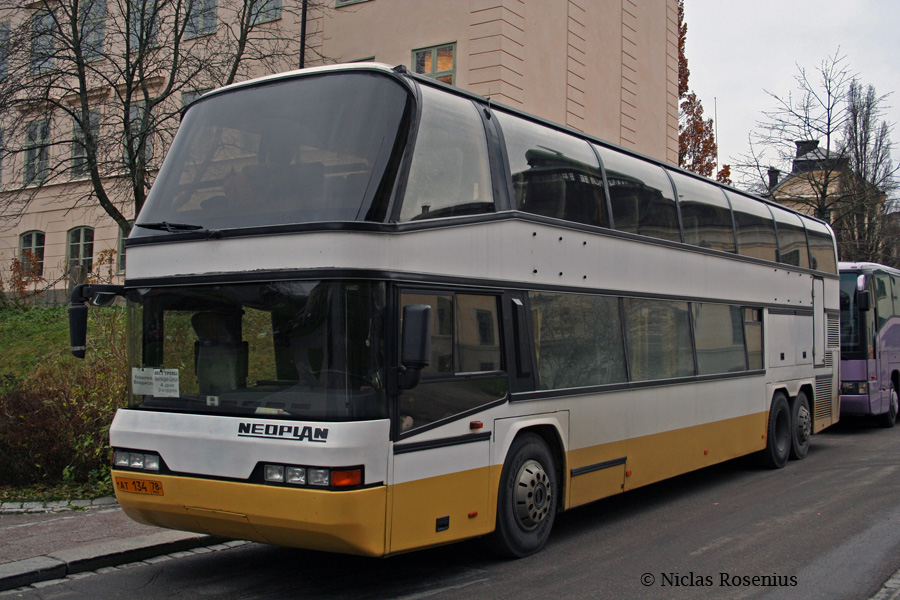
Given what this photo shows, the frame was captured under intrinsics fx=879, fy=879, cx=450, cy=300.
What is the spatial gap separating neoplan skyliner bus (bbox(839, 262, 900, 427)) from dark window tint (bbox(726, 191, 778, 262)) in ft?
17.6

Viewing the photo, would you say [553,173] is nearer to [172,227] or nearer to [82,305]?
[172,227]

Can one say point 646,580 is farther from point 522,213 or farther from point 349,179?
point 349,179

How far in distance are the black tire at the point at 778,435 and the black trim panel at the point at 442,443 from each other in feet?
23.6

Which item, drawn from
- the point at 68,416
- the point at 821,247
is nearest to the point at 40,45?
the point at 68,416

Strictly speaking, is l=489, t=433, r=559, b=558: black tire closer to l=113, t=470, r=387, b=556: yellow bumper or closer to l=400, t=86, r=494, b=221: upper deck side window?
l=113, t=470, r=387, b=556: yellow bumper

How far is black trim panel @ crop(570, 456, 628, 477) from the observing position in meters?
8.09

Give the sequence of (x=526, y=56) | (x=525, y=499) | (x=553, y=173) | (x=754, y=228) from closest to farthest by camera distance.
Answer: (x=525, y=499)
(x=553, y=173)
(x=754, y=228)
(x=526, y=56)

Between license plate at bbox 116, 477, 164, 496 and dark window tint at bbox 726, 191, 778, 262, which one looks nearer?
license plate at bbox 116, 477, 164, 496

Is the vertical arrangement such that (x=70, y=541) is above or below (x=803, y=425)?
below

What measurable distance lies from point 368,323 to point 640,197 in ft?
15.7

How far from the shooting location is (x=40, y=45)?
58.3 feet

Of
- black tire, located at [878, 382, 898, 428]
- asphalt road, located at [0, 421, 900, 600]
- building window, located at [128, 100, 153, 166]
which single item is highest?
building window, located at [128, 100, 153, 166]

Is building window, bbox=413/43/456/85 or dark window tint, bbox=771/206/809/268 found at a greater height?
building window, bbox=413/43/456/85

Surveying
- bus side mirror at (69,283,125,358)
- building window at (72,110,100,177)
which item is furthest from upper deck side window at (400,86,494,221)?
building window at (72,110,100,177)
